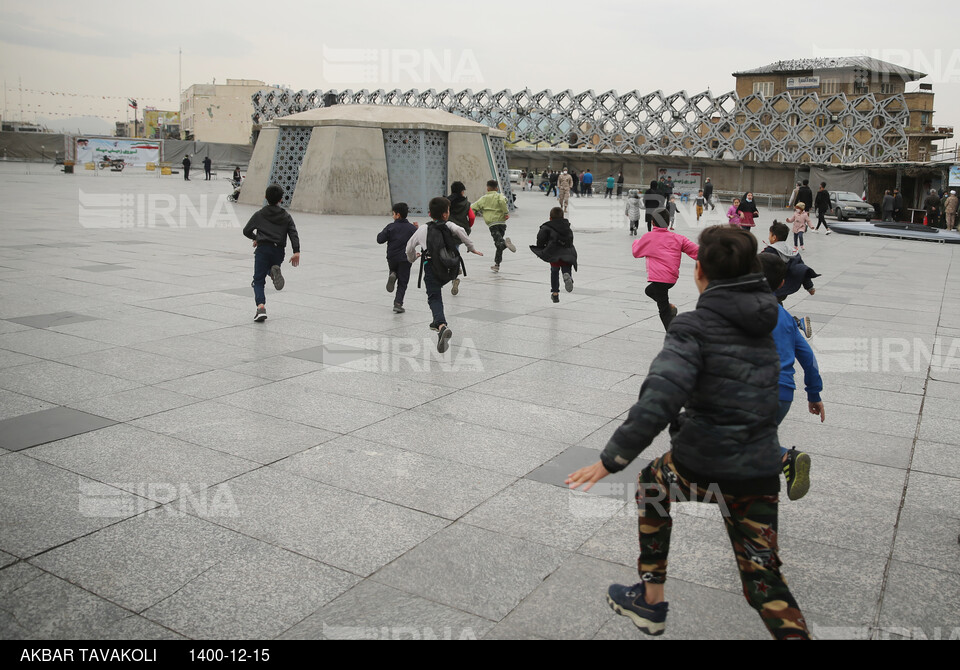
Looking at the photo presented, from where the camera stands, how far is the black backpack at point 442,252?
8219mm

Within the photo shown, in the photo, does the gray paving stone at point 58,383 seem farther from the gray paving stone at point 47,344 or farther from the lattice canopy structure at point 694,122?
the lattice canopy structure at point 694,122

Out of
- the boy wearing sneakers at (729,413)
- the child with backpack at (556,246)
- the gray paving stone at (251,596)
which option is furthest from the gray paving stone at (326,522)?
the child with backpack at (556,246)

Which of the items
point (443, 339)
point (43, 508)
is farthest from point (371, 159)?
point (43, 508)

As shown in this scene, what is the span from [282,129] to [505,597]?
25220 mm

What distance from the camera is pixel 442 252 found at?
8.24 meters

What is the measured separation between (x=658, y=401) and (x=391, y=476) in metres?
2.36

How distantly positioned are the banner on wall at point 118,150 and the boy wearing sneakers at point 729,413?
5821 centimetres

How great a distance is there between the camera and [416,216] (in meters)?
25.8

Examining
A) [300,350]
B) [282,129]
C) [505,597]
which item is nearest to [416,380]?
[300,350]

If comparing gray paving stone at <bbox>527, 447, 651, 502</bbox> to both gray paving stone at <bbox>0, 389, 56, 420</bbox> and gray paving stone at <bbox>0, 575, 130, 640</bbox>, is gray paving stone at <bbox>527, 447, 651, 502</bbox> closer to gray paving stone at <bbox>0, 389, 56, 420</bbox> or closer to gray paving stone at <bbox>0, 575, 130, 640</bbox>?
gray paving stone at <bbox>0, 575, 130, 640</bbox>

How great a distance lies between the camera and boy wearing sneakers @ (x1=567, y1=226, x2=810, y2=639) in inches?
112

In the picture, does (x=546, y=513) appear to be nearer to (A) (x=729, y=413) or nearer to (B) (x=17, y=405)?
(A) (x=729, y=413)

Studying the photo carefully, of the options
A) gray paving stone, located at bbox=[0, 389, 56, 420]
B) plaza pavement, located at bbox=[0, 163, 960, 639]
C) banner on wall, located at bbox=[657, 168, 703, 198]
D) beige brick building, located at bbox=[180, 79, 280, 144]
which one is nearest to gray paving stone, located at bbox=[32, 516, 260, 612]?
plaza pavement, located at bbox=[0, 163, 960, 639]
